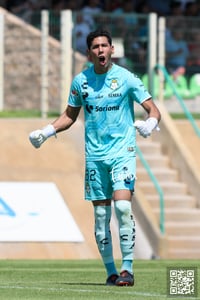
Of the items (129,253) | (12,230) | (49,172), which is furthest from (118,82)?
(49,172)

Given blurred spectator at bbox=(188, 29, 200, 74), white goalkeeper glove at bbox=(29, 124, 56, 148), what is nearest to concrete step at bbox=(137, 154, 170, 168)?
blurred spectator at bbox=(188, 29, 200, 74)

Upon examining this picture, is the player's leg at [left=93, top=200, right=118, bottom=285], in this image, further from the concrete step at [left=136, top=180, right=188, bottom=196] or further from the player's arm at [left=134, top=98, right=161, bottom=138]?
the concrete step at [left=136, top=180, right=188, bottom=196]

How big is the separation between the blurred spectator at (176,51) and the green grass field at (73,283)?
8.30 metres

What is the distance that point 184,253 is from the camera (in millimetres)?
21562

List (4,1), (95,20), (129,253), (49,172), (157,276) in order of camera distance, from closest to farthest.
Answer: (129,253), (157,276), (49,172), (95,20), (4,1)

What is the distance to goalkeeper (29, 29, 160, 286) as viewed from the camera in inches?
482

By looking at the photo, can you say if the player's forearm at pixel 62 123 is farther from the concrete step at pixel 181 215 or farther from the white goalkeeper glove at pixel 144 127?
the concrete step at pixel 181 215

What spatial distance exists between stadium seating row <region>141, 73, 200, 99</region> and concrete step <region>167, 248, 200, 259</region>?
13.2 feet

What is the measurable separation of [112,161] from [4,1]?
51.2ft

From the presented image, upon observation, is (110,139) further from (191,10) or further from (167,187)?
(191,10)

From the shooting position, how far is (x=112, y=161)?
12289 millimetres

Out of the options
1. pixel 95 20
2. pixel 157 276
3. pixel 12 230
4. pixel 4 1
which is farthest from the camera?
pixel 4 1

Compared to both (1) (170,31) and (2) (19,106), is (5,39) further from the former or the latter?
(1) (170,31)

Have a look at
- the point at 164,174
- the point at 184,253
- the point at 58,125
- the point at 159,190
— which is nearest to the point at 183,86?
the point at 164,174
